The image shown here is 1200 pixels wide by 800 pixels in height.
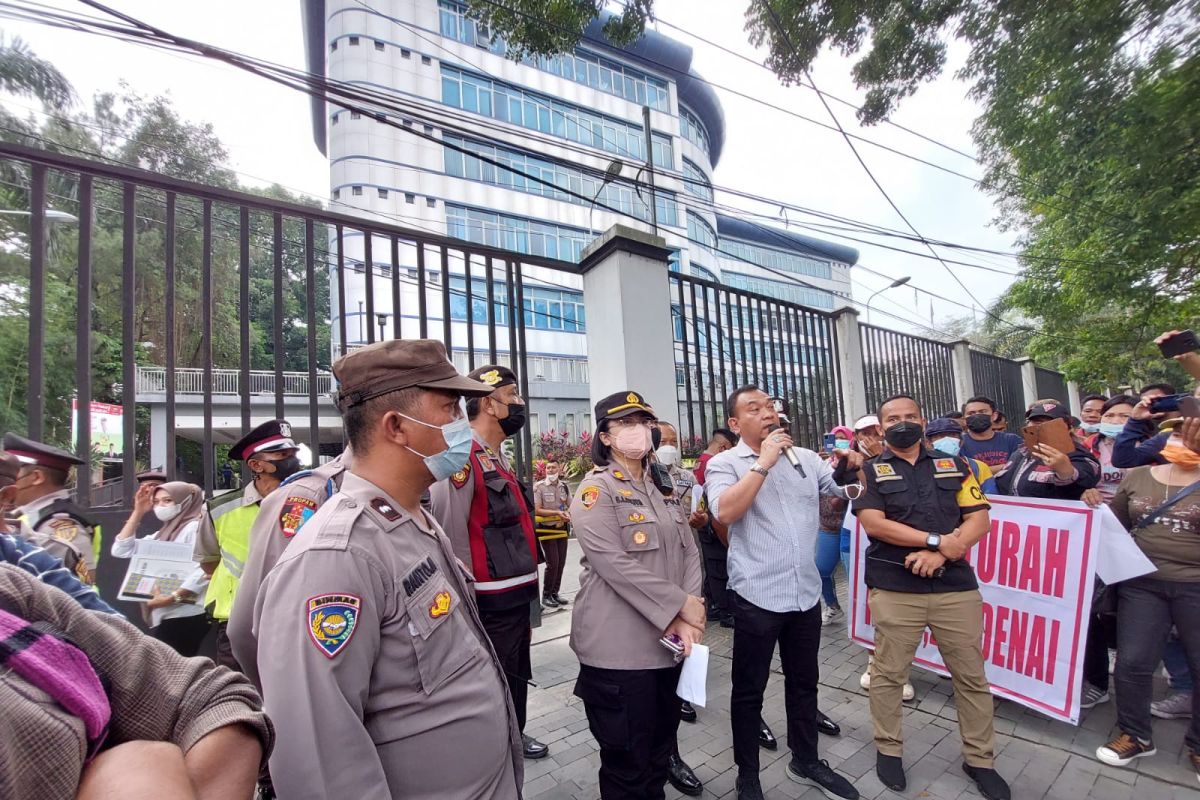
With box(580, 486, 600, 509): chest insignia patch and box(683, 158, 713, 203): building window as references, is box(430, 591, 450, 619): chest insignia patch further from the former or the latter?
box(683, 158, 713, 203): building window

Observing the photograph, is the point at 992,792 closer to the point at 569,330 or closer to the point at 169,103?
the point at 569,330

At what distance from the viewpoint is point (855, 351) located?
25.9 ft

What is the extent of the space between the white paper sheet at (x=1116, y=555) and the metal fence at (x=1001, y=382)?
902cm

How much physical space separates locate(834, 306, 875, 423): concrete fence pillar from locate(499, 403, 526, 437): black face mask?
619cm

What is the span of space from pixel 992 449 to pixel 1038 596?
2.41 m

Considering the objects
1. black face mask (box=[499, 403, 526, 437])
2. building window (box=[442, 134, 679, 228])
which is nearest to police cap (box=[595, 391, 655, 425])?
black face mask (box=[499, 403, 526, 437])

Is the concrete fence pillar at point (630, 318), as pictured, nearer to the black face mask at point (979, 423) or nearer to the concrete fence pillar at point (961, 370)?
the black face mask at point (979, 423)

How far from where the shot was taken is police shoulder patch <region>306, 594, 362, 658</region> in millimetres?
1111

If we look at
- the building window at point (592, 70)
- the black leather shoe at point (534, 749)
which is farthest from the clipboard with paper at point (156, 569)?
the building window at point (592, 70)

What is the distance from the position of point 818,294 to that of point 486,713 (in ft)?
190

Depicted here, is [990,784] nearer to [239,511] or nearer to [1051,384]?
[239,511]

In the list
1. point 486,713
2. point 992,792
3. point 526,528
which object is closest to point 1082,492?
point 992,792

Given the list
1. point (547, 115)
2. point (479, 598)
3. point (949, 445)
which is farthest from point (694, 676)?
point (547, 115)

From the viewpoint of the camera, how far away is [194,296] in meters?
21.2
